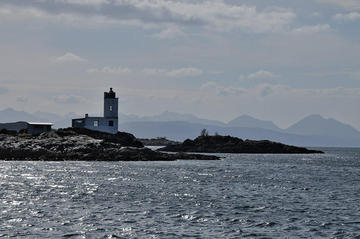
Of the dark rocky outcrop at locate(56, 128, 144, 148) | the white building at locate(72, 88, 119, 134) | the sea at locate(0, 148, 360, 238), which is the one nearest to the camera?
the sea at locate(0, 148, 360, 238)

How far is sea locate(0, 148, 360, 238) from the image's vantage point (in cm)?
3619

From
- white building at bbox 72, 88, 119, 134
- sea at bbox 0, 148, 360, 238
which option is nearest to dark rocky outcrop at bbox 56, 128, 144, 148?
white building at bbox 72, 88, 119, 134

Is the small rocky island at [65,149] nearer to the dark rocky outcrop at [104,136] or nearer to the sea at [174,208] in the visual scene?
the dark rocky outcrop at [104,136]

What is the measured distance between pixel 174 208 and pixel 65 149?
2945 inches

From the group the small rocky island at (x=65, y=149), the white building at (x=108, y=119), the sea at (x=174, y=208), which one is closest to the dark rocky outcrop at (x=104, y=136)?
the white building at (x=108, y=119)

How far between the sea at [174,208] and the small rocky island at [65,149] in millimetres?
39427

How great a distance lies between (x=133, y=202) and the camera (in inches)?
1957

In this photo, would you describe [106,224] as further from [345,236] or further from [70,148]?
[70,148]

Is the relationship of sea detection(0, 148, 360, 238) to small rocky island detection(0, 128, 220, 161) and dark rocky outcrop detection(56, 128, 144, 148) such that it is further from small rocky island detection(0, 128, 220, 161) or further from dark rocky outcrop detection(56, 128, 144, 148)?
dark rocky outcrop detection(56, 128, 144, 148)

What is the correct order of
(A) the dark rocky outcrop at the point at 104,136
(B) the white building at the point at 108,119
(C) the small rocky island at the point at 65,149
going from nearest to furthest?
(C) the small rocky island at the point at 65,149 < (A) the dark rocky outcrop at the point at 104,136 < (B) the white building at the point at 108,119

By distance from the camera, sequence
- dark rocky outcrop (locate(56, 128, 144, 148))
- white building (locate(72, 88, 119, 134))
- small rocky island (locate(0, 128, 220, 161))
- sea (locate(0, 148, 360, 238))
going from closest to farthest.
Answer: sea (locate(0, 148, 360, 238)) < small rocky island (locate(0, 128, 220, 161)) < dark rocky outcrop (locate(56, 128, 144, 148)) < white building (locate(72, 88, 119, 134))

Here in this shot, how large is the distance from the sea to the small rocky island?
39427mm

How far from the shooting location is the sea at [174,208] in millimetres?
36188

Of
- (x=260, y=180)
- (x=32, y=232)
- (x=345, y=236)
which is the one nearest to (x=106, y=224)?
(x=32, y=232)
